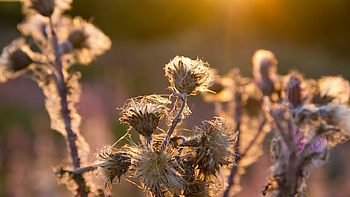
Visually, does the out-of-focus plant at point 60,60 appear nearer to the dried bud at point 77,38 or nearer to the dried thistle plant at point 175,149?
the dried bud at point 77,38

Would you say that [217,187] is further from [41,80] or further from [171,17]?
[171,17]

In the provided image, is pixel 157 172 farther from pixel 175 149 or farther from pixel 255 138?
pixel 255 138

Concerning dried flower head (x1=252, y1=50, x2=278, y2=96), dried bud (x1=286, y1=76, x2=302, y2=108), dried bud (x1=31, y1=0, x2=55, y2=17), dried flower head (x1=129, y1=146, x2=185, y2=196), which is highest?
dried bud (x1=31, y1=0, x2=55, y2=17)

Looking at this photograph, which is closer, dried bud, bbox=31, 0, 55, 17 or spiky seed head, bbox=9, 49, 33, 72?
dried bud, bbox=31, 0, 55, 17

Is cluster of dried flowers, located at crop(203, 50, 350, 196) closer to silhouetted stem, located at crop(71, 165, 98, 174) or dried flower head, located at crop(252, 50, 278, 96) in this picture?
dried flower head, located at crop(252, 50, 278, 96)

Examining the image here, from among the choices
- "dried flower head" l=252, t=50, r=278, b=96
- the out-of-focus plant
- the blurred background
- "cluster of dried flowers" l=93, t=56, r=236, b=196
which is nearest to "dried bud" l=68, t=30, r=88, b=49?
the out-of-focus plant

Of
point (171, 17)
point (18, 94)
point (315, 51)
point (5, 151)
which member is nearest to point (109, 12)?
point (171, 17)
